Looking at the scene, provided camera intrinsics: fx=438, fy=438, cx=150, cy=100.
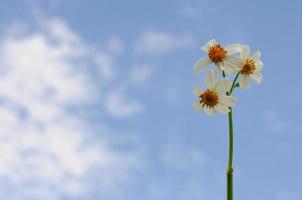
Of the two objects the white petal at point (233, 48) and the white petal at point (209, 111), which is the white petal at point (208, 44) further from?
the white petal at point (209, 111)

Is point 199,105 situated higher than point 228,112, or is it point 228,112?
point 199,105

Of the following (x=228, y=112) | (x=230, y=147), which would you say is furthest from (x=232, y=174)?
(x=228, y=112)

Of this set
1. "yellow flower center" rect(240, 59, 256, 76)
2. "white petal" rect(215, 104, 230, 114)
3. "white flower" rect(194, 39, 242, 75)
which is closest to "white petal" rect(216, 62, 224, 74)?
"white flower" rect(194, 39, 242, 75)

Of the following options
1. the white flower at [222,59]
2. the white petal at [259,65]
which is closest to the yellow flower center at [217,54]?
the white flower at [222,59]

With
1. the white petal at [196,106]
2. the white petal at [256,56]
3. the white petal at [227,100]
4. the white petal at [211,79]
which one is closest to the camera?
the white petal at [227,100]

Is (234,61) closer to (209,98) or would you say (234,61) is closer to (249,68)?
(249,68)

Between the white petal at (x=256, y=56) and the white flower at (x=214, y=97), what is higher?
the white petal at (x=256, y=56)

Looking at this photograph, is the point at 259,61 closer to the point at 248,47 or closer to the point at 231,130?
the point at 248,47

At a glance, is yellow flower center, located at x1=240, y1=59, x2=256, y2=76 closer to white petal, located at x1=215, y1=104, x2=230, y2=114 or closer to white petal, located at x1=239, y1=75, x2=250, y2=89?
white petal, located at x1=239, y1=75, x2=250, y2=89
